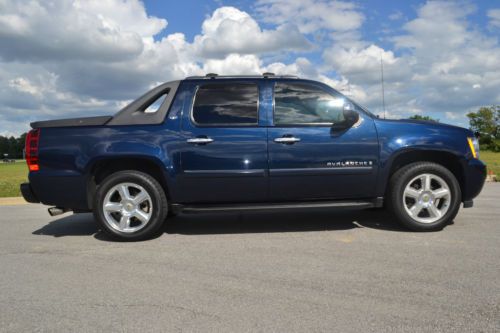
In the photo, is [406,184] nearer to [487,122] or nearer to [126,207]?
[126,207]

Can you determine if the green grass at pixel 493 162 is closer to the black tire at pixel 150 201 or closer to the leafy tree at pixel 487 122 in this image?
the black tire at pixel 150 201

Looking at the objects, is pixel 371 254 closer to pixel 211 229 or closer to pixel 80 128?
pixel 211 229

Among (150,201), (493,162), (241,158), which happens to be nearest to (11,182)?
(150,201)

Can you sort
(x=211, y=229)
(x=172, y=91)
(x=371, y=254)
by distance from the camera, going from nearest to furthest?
(x=371, y=254) → (x=172, y=91) → (x=211, y=229)

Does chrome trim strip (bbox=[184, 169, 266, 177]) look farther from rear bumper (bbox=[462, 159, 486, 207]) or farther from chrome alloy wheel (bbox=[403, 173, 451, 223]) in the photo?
rear bumper (bbox=[462, 159, 486, 207])

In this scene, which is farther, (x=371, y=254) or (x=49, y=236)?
(x=49, y=236)

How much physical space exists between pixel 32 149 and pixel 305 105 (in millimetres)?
3067

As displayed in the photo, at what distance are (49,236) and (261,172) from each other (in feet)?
8.90

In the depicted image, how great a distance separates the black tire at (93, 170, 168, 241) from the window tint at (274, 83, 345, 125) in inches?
60.6

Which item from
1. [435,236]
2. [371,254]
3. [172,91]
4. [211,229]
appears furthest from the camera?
[211,229]

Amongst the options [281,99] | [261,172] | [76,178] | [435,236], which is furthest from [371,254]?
[76,178]

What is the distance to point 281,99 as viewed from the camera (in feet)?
15.3

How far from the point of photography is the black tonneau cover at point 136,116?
4480 millimetres

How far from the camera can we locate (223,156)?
14.6ft
